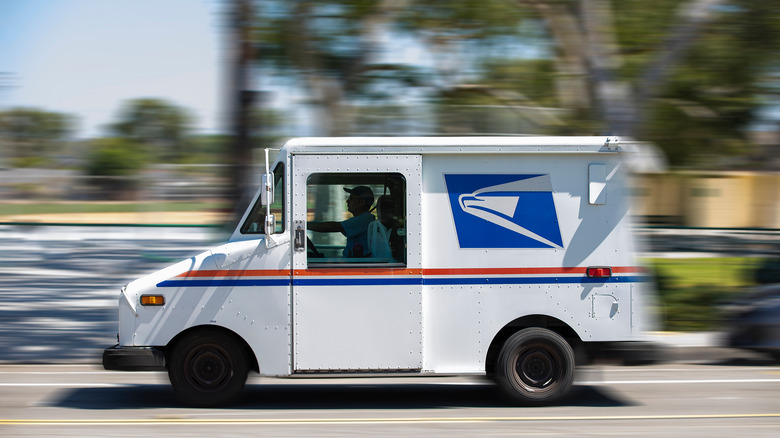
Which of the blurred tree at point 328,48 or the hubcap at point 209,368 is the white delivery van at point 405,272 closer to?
the hubcap at point 209,368

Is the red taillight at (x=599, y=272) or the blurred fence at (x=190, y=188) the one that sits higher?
the blurred fence at (x=190, y=188)

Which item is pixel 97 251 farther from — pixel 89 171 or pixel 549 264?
pixel 549 264

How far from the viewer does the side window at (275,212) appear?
6797mm

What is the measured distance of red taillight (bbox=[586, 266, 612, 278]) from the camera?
678 cm

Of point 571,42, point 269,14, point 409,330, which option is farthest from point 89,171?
point 409,330

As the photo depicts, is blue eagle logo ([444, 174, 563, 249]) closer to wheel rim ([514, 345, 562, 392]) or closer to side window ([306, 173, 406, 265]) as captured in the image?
side window ([306, 173, 406, 265])

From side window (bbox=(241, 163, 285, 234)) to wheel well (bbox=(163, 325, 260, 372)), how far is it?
852 millimetres

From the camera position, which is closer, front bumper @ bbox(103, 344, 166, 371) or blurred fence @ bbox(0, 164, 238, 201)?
front bumper @ bbox(103, 344, 166, 371)

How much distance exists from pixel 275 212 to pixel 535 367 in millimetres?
2594

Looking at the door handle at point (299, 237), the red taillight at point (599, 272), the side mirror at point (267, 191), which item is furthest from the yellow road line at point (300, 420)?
the side mirror at point (267, 191)

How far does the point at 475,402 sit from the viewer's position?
7.29m

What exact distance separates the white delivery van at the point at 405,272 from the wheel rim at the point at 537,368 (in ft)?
0.14

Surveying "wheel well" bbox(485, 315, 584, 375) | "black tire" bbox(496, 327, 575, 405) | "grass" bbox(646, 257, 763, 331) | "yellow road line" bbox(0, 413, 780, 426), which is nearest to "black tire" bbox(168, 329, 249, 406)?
"yellow road line" bbox(0, 413, 780, 426)

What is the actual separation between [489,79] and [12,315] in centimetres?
792
